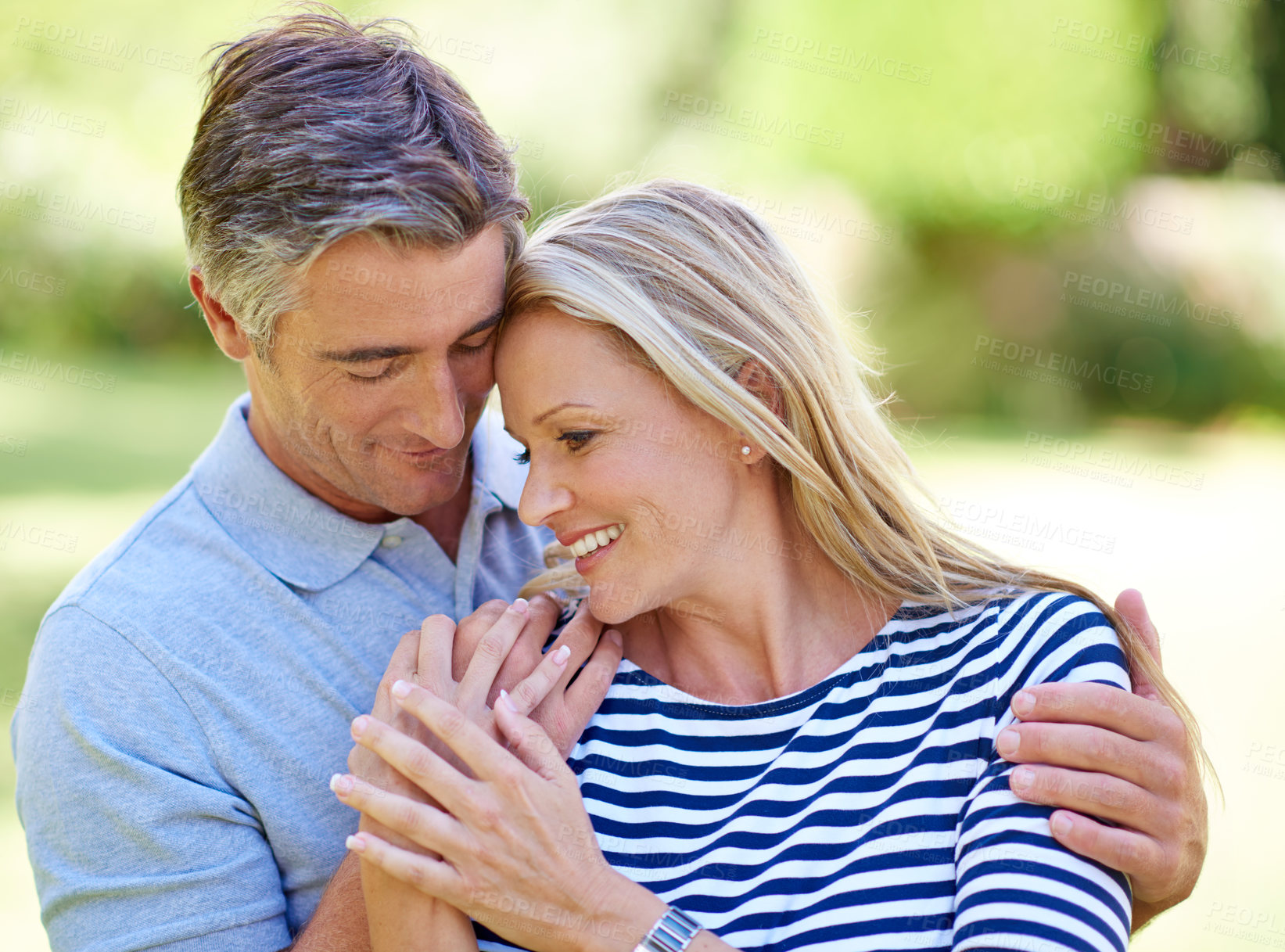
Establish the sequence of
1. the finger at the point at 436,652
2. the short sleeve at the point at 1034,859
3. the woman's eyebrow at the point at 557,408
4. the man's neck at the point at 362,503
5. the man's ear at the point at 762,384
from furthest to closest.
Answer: the man's neck at the point at 362,503 < the man's ear at the point at 762,384 < the woman's eyebrow at the point at 557,408 < the finger at the point at 436,652 < the short sleeve at the point at 1034,859

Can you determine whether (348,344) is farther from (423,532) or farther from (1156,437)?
(1156,437)

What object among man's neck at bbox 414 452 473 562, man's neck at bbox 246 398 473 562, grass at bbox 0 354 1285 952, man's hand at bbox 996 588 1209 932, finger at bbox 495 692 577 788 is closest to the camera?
man's hand at bbox 996 588 1209 932

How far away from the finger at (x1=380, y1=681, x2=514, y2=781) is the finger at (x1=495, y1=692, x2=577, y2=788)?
0.06m

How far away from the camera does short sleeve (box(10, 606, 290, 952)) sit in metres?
2.01

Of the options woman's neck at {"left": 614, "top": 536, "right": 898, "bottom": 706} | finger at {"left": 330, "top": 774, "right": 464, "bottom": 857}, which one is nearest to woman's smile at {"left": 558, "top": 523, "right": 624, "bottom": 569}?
woman's neck at {"left": 614, "top": 536, "right": 898, "bottom": 706}

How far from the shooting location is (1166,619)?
→ 24.1 ft

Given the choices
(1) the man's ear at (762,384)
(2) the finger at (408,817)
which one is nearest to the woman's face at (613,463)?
(1) the man's ear at (762,384)

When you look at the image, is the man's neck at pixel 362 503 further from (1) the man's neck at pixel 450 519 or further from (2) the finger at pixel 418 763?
(2) the finger at pixel 418 763

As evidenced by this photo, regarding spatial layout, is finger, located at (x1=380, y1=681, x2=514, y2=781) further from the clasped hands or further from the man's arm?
the man's arm

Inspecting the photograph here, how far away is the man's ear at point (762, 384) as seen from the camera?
7.60 feet

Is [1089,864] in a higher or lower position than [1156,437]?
higher

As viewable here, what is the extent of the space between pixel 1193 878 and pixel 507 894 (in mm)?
1324

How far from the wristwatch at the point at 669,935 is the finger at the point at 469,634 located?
61cm

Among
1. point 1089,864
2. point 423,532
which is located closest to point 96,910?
point 423,532
